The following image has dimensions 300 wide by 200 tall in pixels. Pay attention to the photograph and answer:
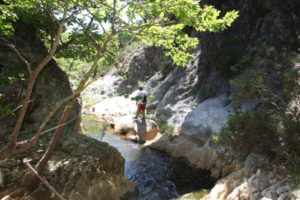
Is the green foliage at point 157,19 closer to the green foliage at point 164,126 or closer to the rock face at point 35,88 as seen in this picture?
the rock face at point 35,88

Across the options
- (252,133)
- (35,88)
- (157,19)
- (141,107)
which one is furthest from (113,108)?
(157,19)

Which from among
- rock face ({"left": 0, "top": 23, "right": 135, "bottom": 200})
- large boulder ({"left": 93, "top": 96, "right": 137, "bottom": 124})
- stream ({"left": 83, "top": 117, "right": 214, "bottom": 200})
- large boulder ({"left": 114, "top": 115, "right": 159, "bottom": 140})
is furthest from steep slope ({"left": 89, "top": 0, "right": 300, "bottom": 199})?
rock face ({"left": 0, "top": 23, "right": 135, "bottom": 200})

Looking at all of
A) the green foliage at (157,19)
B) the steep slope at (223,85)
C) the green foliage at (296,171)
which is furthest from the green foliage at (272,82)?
the green foliage at (157,19)

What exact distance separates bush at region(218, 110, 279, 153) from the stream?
232 centimetres

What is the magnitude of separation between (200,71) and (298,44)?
6.46m

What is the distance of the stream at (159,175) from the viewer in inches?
517

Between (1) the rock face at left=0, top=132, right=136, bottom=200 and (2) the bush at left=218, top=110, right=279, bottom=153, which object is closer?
(1) the rock face at left=0, top=132, right=136, bottom=200

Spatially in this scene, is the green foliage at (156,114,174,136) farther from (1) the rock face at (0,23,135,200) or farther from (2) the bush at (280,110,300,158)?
(2) the bush at (280,110,300,158)

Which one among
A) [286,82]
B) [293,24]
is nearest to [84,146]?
[286,82]

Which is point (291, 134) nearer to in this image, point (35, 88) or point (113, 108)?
point (35, 88)

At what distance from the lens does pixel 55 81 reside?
14312mm

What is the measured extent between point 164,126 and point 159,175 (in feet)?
20.6

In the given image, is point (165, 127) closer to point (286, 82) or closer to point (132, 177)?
point (132, 177)

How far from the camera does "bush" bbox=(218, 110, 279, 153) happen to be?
1181 cm
